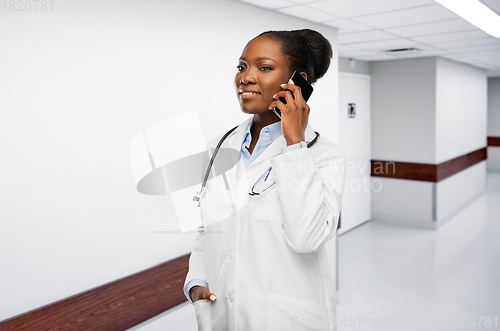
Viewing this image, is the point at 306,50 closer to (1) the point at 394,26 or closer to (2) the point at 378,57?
(1) the point at 394,26

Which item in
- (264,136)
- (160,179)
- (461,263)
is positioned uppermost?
(264,136)

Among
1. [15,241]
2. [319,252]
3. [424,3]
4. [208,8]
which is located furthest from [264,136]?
[424,3]

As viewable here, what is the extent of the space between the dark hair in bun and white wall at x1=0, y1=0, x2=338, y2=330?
1.22m

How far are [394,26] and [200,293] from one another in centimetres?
353

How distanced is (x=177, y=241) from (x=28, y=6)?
156cm

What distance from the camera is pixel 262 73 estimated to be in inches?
47.9

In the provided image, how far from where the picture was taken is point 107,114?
2166mm

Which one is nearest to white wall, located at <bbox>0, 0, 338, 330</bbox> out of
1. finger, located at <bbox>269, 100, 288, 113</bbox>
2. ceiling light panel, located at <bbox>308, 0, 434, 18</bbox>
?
ceiling light panel, located at <bbox>308, 0, 434, 18</bbox>

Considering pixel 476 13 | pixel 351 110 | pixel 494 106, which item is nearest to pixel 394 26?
pixel 476 13

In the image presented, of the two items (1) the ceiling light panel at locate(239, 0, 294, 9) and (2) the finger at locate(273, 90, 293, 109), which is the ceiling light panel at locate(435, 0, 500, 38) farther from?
(2) the finger at locate(273, 90, 293, 109)

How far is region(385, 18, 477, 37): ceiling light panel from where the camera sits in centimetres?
380

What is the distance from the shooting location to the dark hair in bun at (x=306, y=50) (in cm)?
124

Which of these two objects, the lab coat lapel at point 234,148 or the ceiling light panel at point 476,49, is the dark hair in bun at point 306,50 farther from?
the ceiling light panel at point 476,49

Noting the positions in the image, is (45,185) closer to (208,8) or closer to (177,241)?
(177,241)
